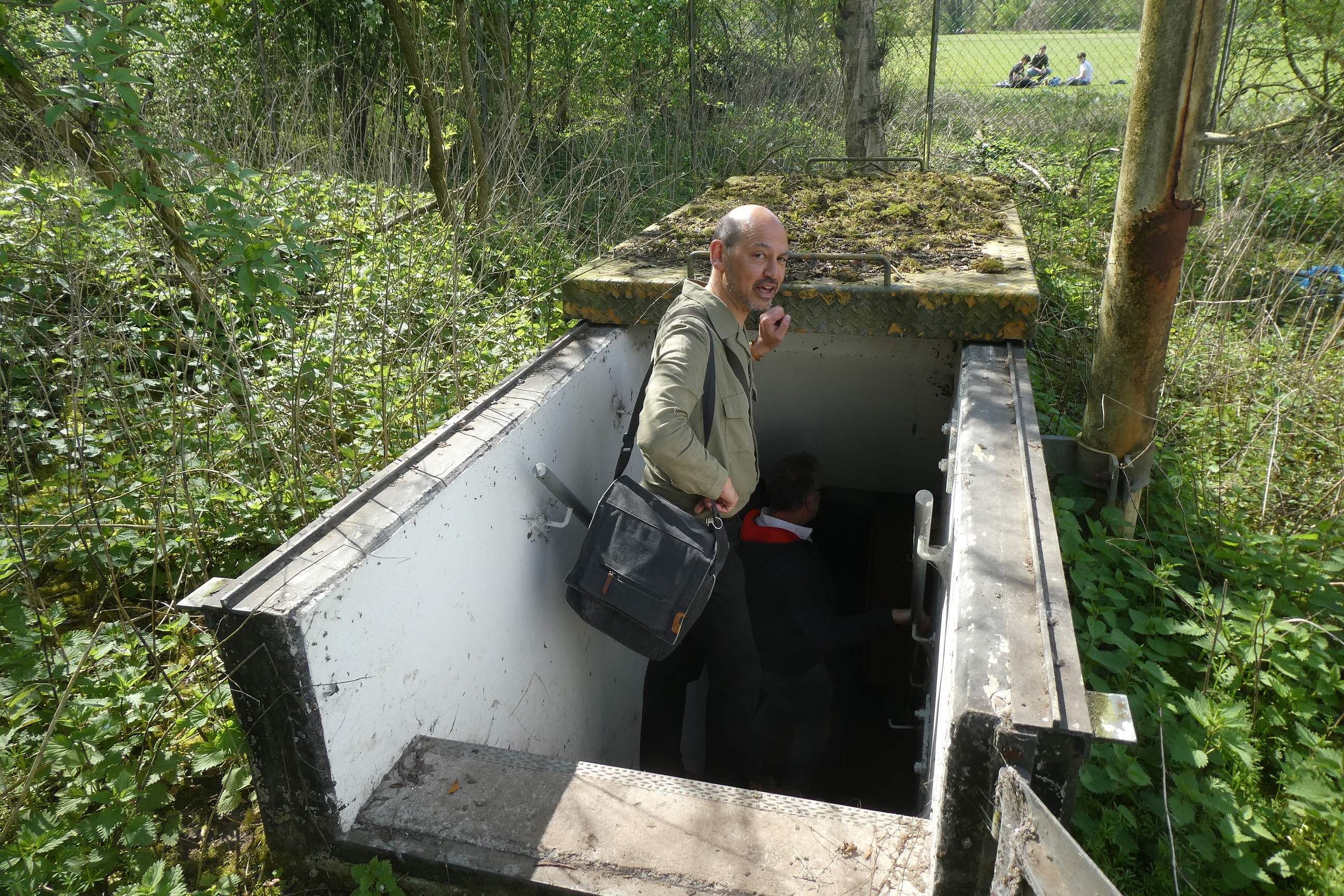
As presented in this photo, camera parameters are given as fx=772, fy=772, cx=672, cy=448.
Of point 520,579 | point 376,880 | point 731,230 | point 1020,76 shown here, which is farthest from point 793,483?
point 1020,76

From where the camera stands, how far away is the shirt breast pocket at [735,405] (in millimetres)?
2672

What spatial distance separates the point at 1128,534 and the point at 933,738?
1.28 m

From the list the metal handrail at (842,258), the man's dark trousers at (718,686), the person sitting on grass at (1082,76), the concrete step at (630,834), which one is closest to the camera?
the concrete step at (630,834)

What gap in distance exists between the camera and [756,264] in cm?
271

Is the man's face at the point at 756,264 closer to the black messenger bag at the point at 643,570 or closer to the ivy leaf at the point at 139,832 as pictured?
the black messenger bag at the point at 643,570

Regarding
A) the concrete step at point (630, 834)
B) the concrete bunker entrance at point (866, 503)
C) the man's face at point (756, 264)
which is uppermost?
the man's face at point (756, 264)

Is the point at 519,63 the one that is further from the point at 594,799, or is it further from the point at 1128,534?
the point at 594,799

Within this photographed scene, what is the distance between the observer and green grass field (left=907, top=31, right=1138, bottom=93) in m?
8.77

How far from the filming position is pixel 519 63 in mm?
8523

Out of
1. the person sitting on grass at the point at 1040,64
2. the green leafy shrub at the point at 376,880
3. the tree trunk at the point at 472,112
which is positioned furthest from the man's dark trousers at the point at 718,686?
the person sitting on grass at the point at 1040,64

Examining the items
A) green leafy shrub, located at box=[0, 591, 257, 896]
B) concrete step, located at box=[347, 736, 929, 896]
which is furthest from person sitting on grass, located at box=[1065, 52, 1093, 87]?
green leafy shrub, located at box=[0, 591, 257, 896]

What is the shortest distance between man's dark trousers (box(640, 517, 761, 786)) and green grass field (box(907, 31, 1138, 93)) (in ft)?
27.2

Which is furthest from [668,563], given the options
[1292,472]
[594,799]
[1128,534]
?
[1292,472]

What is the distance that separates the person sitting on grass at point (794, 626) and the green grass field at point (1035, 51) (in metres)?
8.11
